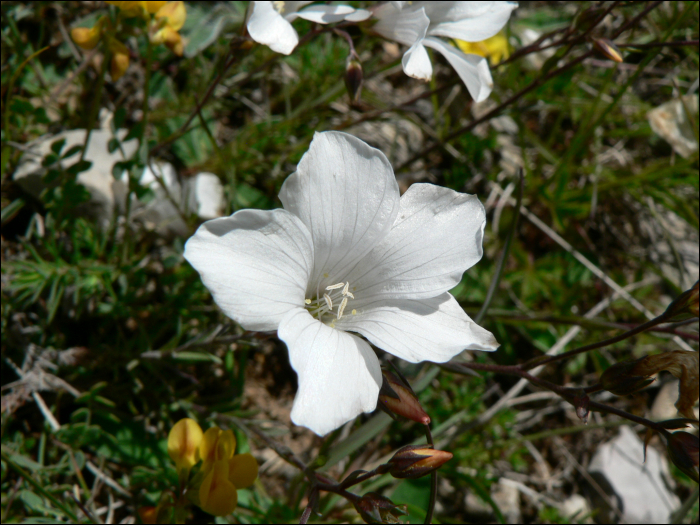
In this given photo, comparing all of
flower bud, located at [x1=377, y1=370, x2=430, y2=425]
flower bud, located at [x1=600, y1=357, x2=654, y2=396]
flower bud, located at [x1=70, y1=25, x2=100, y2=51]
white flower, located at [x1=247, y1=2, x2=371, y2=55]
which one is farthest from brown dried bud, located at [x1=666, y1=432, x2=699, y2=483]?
flower bud, located at [x1=70, y1=25, x2=100, y2=51]

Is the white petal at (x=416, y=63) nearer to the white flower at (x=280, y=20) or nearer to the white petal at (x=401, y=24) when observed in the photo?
the white petal at (x=401, y=24)

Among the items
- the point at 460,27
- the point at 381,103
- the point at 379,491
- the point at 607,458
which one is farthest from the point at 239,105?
the point at 607,458

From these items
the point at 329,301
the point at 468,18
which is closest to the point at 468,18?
the point at 468,18

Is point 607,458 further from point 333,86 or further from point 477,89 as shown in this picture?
point 333,86

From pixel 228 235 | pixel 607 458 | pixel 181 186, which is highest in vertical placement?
pixel 228 235

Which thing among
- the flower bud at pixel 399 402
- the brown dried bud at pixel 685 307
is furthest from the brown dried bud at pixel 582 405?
the flower bud at pixel 399 402

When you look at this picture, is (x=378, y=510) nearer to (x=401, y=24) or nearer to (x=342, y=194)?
(x=342, y=194)

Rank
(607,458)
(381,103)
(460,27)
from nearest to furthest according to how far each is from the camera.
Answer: (460,27), (607,458), (381,103)

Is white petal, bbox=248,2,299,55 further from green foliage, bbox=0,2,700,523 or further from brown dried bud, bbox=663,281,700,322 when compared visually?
brown dried bud, bbox=663,281,700,322
